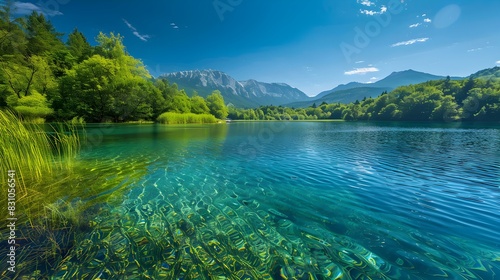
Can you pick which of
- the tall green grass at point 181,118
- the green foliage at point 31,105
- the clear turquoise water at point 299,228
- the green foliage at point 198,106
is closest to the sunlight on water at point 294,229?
the clear turquoise water at point 299,228

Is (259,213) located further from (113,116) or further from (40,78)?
(40,78)

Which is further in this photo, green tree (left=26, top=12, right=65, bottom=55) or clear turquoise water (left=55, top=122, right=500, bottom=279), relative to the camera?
green tree (left=26, top=12, right=65, bottom=55)

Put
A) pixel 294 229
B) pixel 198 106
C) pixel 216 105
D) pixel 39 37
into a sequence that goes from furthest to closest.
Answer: pixel 216 105 < pixel 198 106 < pixel 39 37 < pixel 294 229

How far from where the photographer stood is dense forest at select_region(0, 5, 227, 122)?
1555 inches

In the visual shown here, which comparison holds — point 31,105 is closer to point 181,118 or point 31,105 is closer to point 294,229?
point 181,118

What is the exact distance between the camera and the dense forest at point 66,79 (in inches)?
1555

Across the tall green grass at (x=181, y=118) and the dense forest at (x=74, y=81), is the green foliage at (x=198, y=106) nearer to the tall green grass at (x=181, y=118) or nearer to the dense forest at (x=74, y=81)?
the dense forest at (x=74, y=81)

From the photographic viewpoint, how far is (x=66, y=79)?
4403 cm

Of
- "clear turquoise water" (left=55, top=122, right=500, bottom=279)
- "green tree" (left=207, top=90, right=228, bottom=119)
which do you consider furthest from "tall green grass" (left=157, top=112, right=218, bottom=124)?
"clear turquoise water" (left=55, top=122, right=500, bottom=279)

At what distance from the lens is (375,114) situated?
387 ft

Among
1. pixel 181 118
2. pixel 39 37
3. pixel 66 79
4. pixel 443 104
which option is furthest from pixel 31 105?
pixel 443 104

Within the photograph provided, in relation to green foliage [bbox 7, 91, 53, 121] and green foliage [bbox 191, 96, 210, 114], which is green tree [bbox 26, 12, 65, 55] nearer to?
green foliage [bbox 7, 91, 53, 121]

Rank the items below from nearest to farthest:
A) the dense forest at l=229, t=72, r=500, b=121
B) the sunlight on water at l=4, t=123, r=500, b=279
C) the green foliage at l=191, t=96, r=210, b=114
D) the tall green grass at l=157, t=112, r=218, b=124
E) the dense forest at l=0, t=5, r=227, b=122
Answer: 1. the sunlight on water at l=4, t=123, r=500, b=279
2. the dense forest at l=0, t=5, r=227, b=122
3. the tall green grass at l=157, t=112, r=218, b=124
4. the green foliage at l=191, t=96, r=210, b=114
5. the dense forest at l=229, t=72, r=500, b=121

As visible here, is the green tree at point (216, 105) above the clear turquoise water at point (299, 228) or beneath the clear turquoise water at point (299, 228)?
above
